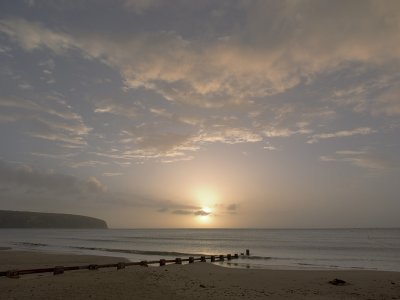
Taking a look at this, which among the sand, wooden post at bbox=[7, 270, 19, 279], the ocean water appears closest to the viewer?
the sand

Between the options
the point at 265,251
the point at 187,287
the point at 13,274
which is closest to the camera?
the point at 187,287

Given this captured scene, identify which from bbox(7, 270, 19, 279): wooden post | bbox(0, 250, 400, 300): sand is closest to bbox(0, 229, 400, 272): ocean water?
bbox(0, 250, 400, 300): sand

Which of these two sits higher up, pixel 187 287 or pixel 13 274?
pixel 13 274

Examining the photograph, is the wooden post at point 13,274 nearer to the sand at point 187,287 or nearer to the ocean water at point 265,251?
the sand at point 187,287

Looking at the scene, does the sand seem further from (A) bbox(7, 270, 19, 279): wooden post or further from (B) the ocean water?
(B) the ocean water

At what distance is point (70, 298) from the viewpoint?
15.5 meters

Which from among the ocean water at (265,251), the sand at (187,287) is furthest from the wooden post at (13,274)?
Result: the ocean water at (265,251)

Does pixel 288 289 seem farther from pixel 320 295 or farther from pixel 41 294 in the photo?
pixel 41 294

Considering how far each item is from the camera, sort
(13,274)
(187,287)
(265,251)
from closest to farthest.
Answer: (187,287), (13,274), (265,251)

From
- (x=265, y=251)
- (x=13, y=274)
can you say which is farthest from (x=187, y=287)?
(x=265, y=251)

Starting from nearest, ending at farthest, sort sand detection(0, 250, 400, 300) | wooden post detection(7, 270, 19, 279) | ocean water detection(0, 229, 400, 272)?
sand detection(0, 250, 400, 300) < wooden post detection(7, 270, 19, 279) < ocean water detection(0, 229, 400, 272)

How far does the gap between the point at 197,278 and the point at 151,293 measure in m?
6.29

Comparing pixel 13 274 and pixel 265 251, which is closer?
pixel 13 274

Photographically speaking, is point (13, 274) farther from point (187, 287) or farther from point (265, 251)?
point (265, 251)
